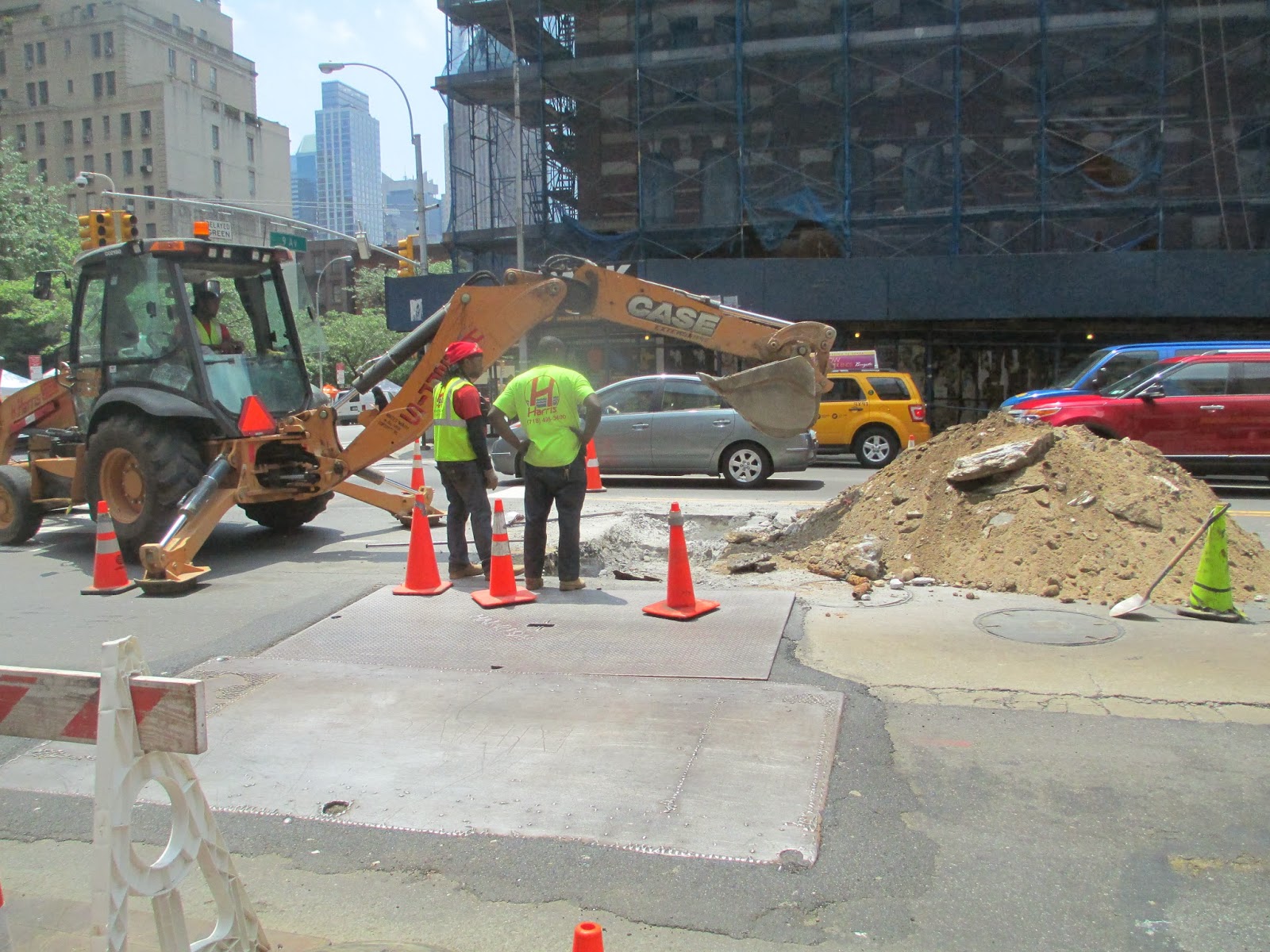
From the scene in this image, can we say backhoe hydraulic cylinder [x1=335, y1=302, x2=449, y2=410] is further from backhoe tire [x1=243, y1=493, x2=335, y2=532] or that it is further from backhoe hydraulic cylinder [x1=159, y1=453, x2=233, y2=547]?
backhoe tire [x1=243, y1=493, x2=335, y2=532]

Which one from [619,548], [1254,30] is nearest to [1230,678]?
[619,548]

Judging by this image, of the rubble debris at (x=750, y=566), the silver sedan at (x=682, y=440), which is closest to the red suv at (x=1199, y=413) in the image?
the silver sedan at (x=682, y=440)

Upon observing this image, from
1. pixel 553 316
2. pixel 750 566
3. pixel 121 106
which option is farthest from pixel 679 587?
pixel 121 106

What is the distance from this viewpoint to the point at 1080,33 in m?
25.6

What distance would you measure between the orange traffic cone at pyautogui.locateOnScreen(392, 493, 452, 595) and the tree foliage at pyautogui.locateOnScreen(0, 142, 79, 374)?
27083 mm

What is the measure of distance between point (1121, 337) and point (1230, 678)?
22.6 metres

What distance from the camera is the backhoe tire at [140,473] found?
9.24m

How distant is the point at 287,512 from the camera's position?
11188mm

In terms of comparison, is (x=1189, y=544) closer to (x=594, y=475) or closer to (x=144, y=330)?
(x=594, y=475)

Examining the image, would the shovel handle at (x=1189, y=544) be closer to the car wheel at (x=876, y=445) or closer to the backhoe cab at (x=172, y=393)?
the backhoe cab at (x=172, y=393)

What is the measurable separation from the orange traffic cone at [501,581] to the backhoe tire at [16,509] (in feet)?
19.5

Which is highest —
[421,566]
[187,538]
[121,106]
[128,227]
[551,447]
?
[121,106]

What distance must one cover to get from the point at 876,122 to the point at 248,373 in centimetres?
2199

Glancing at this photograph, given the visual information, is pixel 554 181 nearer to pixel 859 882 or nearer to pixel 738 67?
pixel 738 67
